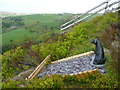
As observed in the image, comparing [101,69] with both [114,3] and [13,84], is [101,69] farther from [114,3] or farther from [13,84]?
[114,3]

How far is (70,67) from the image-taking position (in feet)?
27.7

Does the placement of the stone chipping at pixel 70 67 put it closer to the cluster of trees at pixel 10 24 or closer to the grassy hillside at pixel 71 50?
the grassy hillside at pixel 71 50

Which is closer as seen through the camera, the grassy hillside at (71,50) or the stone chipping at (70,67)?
the grassy hillside at (71,50)

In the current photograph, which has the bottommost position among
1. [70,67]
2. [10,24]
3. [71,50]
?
[10,24]

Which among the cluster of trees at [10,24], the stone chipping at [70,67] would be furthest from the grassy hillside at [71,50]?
the cluster of trees at [10,24]

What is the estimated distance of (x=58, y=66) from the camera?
9047 millimetres

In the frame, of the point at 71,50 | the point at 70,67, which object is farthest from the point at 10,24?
the point at 70,67

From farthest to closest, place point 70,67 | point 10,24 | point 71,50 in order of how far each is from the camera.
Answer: point 10,24, point 71,50, point 70,67

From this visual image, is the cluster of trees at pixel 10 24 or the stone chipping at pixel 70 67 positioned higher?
the stone chipping at pixel 70 67

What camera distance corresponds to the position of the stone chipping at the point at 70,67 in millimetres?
7861

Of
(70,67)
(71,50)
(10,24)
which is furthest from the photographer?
(10,24)

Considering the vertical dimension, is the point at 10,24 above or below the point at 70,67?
below

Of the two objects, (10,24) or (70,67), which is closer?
(70,67)

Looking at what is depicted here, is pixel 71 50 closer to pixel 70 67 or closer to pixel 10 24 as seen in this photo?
pixel 70 67
